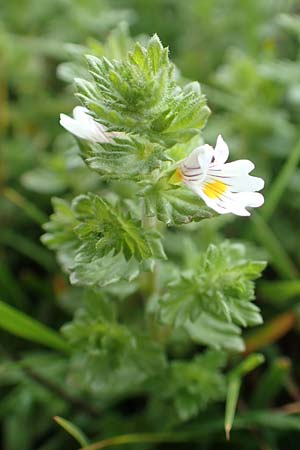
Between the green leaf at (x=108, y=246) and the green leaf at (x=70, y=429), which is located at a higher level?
the green leaf at (x=108, y=246)

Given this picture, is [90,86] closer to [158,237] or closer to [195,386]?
[158,237]

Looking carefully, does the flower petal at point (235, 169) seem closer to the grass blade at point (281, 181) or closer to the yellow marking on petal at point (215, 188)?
the yellow marking on petal at point (215, 188)

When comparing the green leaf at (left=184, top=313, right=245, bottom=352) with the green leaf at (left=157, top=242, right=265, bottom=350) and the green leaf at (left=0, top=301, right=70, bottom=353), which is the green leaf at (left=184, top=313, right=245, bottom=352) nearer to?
the green leaf at (left=157, top=242, right=265, bottom=350)

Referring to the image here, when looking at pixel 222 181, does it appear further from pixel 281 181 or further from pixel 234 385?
pixel 281 181

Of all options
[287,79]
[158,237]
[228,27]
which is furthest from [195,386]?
[228,27]

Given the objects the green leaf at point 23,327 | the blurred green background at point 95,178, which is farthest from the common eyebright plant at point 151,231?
the blurred green background at point 95,178

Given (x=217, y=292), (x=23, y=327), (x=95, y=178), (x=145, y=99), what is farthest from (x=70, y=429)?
(x=95, y=178)
